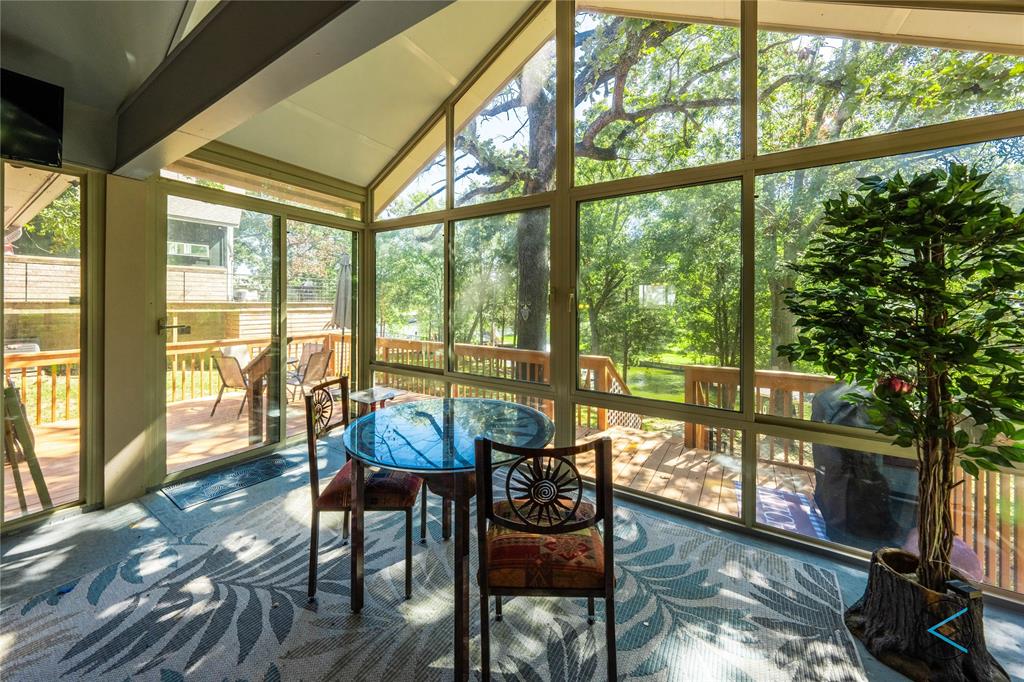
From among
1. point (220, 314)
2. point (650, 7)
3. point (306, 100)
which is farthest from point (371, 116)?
point (650, 7)

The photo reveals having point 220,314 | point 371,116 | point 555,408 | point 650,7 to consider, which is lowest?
point 555,408

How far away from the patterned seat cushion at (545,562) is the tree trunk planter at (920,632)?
116cm

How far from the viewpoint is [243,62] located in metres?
1.54

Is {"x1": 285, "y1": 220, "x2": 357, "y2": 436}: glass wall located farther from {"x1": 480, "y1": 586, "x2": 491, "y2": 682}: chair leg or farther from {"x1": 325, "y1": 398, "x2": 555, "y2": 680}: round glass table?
{"x1": 480, "y1": 586, "x2": 491, "y2": 682}: chair leg

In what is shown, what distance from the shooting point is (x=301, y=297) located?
371 centimetres

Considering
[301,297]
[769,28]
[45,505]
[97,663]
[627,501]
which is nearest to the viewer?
[97,663]

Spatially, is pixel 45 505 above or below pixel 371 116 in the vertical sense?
below

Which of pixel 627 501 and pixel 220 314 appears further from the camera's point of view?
pixel 220 314

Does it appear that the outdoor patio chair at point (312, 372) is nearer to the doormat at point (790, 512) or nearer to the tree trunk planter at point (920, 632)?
the doormat at point (790, 512)

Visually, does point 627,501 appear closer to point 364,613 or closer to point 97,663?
point 364,613

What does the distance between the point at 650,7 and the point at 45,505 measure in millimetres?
4827

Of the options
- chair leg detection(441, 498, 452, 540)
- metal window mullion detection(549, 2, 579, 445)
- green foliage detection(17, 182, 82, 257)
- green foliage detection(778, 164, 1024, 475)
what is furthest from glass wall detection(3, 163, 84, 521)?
green foliage detection(778, 164, 1024, 475)

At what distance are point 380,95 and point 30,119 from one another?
80.0 inches

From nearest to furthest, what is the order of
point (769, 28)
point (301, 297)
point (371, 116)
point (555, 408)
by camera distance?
point (769, 28), point (555, 408), point (371, 116), point (301, 297)
